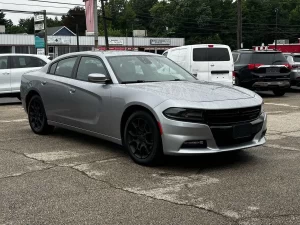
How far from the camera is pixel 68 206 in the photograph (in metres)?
4.15

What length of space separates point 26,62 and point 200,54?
5.64m

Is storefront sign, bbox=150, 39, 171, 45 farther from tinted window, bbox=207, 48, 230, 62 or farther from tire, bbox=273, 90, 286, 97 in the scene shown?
tinted window, bbox=207, 48, 230, 62

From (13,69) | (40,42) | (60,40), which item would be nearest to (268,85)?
(13,69)

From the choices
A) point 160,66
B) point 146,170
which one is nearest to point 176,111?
point 146,170

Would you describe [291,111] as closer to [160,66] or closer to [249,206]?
[160,66]

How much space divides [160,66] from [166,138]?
186 cm

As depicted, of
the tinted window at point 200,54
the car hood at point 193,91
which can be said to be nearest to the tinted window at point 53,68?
the car hood at point 193,91

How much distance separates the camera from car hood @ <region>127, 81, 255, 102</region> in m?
5.37

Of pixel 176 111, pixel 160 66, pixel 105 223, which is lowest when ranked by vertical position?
pixel 105 223

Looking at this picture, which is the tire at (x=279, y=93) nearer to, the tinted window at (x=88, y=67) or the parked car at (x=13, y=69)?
the parked car at (x=13, y=69)

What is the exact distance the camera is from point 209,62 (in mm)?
13445

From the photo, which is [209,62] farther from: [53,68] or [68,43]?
[68,43]

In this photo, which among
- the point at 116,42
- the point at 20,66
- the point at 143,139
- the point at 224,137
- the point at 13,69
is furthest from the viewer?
the point at 116,42

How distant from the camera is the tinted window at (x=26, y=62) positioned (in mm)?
14047
